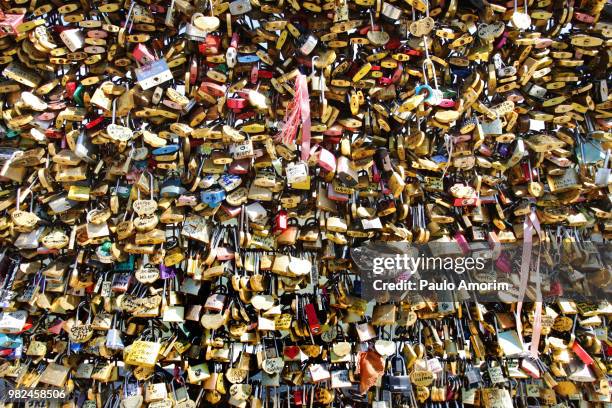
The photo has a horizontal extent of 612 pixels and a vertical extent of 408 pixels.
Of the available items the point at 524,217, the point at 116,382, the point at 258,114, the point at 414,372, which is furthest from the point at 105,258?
the point at 524,217

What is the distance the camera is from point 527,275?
3.02 m

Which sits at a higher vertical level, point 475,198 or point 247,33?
point 247,33

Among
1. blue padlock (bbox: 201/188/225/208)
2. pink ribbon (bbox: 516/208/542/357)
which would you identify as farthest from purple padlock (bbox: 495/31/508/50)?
blue padlock (bbox: 201/188/225/208)

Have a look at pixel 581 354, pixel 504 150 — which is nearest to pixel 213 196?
pixel 504 150

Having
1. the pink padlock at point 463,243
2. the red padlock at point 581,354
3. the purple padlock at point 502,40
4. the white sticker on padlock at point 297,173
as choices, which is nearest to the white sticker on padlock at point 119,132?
the white sticker on padlock at point 297,173

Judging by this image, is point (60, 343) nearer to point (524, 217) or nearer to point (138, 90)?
point (138, 90)

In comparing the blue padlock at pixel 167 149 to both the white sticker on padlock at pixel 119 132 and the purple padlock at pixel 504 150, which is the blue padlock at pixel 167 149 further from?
the purple padlock at pixel 504 150

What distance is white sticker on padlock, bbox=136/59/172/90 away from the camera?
2.75 metres

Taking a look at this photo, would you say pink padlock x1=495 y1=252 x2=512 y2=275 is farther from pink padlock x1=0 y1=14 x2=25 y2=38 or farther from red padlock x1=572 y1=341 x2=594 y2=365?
pink padlock x1=0 y1=14 x2=25 y2=38

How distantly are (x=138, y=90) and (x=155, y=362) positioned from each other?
1355 mm

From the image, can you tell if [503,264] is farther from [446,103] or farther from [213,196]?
[213,196]

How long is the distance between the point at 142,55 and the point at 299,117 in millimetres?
824

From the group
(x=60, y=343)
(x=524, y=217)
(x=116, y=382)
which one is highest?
(x=524, y=217)

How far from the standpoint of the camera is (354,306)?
9.68 feet
